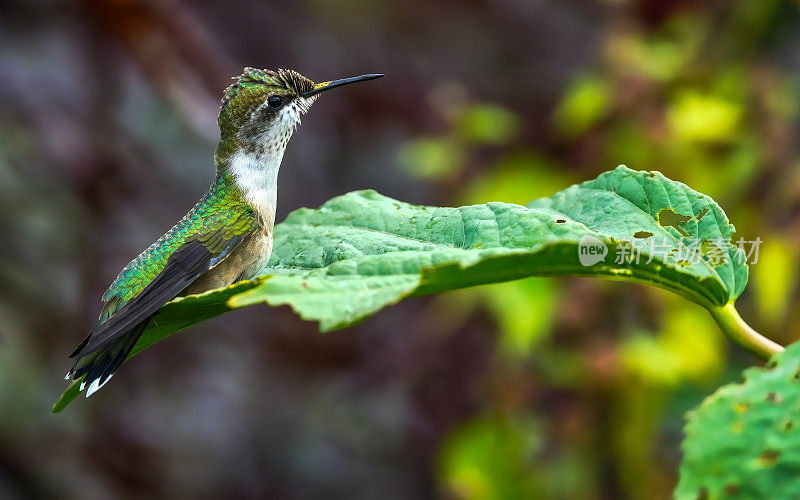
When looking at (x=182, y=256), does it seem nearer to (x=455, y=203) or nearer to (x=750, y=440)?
(x=750, y=440)

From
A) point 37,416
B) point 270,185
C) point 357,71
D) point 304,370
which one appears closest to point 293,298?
point 270,185

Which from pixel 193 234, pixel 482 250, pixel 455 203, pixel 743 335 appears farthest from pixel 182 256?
pixel 455 203

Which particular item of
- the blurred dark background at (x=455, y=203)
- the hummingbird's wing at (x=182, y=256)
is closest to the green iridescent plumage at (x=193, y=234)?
the hummingbird's wing at (x=182, y=256)

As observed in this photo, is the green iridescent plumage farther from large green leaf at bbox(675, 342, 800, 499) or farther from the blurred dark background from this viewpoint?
large green leaf at bbox(675, 342, 800, 499)

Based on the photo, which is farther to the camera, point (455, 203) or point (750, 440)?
point (455, 203)

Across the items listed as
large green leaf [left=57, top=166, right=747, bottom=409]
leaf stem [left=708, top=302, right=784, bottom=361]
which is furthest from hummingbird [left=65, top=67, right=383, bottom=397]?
leaf stem [left=708, top=302, right=784, bottom=361]

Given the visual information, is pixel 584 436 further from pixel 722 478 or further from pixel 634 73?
pixel 722 478

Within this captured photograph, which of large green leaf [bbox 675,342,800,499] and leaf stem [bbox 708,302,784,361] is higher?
leaf stem [bbox 708,302,784,361]
